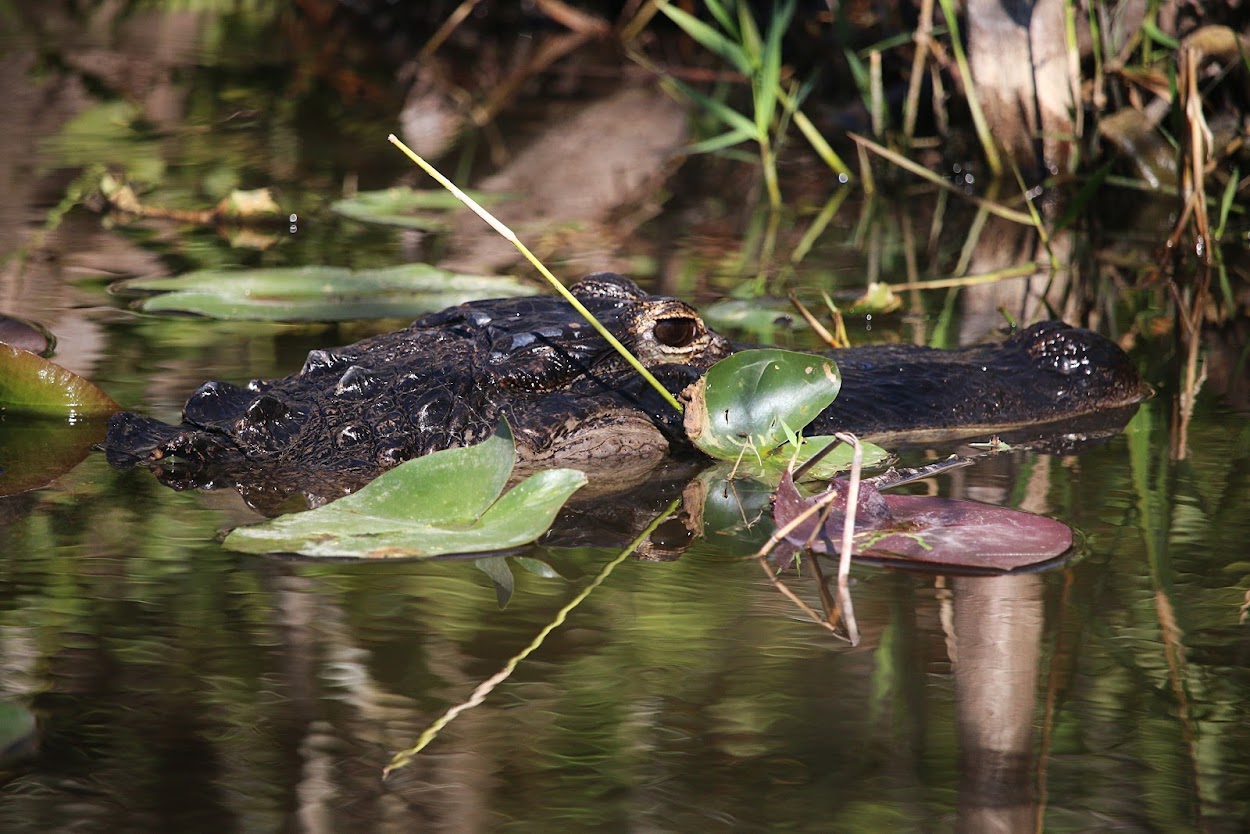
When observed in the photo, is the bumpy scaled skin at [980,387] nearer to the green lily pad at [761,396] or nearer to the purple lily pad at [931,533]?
the green lily pad at [761,396]

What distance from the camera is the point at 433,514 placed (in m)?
2.76

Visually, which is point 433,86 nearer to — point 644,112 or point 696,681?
point 644,112

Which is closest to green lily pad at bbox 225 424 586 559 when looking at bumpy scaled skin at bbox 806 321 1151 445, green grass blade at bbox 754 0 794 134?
bumpy scaled skin at bbox 806 321 1151 445

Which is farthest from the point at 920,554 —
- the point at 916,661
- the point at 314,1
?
the point at 314,1

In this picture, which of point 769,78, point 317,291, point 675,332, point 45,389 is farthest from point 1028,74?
point 45,389

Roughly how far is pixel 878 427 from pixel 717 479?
1.25ft

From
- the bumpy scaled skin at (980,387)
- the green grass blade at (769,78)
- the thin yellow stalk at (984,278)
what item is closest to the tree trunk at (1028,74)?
the green grass blade at (769,78)

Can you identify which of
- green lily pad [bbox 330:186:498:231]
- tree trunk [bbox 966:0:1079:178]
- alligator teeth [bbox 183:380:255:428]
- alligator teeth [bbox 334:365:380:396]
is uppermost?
tree trunk [bbox 966:0:1079:178]

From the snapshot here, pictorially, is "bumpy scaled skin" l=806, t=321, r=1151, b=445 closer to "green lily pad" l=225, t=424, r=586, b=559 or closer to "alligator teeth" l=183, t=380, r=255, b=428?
"green lily pad" l=225, t=424, r=586, b=559

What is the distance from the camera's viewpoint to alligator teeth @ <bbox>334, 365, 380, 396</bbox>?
3.24m

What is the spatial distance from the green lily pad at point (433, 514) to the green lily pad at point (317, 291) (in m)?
1.58

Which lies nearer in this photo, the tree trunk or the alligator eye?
the alligator eye

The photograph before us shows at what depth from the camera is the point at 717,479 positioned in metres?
3.25

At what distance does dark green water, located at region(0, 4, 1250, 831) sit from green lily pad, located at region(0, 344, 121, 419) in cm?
15
